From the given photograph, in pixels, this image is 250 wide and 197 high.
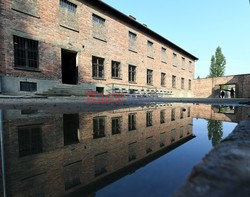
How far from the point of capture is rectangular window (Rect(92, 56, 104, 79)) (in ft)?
43.2

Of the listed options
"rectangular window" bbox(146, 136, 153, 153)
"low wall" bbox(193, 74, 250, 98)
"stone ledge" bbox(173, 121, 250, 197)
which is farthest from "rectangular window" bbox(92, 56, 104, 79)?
"low wall" bbox(193, 74, 250, 98)

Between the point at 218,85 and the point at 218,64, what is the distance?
22004 millimetres

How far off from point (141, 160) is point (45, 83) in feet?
33.9

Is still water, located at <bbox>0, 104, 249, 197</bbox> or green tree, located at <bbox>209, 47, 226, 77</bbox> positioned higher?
green tree, located at <bbox>209, 47, 226, 77</bbox>

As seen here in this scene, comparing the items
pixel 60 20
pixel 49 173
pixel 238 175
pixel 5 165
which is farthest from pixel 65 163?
pixel 60 20

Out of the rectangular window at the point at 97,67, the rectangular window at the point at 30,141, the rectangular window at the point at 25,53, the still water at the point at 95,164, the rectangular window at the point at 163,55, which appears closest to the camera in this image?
the still water at the point at 95,164

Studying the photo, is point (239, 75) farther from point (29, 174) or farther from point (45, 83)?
A: point (29, 174)

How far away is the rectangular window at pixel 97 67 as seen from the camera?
43.2ft

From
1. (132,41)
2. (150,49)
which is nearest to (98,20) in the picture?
(132,41)

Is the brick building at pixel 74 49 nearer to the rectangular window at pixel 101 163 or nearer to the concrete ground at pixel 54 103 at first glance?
the concrete ground at pixel 54 103

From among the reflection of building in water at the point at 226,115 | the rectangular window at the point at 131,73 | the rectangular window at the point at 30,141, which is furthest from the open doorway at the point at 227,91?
the rectangular window at the point at 30,141

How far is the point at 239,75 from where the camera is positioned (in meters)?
25.5

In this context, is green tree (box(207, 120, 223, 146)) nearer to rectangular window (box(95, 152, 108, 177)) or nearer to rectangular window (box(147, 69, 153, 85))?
rectangular window (box(95, 152, 108, 177))

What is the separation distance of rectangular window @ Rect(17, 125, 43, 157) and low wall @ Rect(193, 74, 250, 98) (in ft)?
99.2
